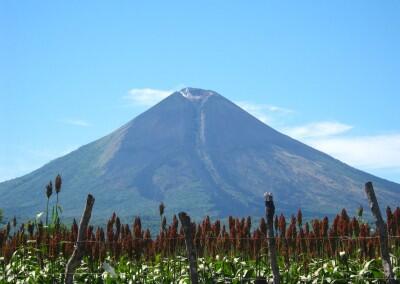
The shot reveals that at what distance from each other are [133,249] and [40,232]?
2.23 m

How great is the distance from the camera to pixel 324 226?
13.3 meters

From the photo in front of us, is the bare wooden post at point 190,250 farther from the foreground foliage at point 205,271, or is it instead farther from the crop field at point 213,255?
the crop field at point 213,255

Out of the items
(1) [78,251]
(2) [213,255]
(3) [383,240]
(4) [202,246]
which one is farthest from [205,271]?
(3) [383,240]

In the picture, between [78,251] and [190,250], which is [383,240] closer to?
[190,250]

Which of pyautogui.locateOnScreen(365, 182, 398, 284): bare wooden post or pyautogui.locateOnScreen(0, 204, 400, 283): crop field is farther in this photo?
pyautogui.locateOnScreen(0, 204, 400, 283): crop field

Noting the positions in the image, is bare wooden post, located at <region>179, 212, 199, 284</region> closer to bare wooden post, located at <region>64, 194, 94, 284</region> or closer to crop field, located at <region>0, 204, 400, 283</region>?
bare wooden post, located at <region>64, 194, 94, 284</region>

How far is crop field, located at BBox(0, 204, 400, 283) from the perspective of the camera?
12375 millimetres

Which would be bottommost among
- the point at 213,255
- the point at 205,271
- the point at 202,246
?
the point at 205,271

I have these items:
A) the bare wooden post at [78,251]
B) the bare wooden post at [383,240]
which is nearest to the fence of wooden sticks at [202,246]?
the bare wooden post at [78,251]

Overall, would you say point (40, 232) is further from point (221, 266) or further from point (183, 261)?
point (221, 266)

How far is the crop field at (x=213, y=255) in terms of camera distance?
487 inches

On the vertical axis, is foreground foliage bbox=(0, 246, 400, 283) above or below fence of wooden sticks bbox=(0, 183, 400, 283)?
below

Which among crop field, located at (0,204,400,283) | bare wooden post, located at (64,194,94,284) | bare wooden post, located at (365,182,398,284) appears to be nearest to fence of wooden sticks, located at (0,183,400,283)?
crop field, located at (0,204,400,283)

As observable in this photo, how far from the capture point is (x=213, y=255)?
14461 millimetres
